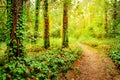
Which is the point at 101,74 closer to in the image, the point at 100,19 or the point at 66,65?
the point at 66,65

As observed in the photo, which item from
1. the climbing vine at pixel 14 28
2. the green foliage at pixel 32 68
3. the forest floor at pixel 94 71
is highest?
the climbing vine at pixel 14 28

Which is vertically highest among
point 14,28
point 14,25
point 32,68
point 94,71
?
point 14,25

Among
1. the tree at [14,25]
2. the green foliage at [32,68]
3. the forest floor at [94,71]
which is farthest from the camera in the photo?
the forest floor at [94,71]

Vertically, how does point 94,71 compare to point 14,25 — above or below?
below

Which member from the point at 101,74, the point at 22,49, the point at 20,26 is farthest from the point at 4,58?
the point at 101,74

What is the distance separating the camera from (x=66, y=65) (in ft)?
40.4

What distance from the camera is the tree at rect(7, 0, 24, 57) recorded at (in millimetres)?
9742

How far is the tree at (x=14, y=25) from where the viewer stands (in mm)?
9742

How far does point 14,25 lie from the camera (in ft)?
32.1

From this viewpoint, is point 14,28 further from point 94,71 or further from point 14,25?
point 94,71

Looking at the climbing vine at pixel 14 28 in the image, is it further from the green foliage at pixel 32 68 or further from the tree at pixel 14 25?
the green foliage at pixel 32 68

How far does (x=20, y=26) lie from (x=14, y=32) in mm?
500

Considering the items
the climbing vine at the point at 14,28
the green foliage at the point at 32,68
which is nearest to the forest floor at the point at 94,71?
the green foliage at the point at 32,68

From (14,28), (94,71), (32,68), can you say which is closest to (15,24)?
(14,28)
